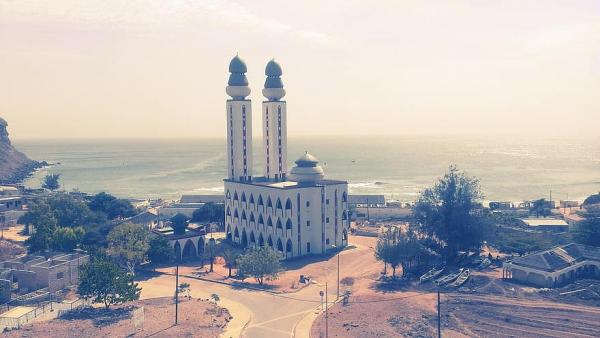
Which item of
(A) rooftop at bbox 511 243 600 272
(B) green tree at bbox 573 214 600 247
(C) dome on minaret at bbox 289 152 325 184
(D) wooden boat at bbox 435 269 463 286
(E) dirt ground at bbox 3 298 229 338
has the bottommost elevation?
(E) dirt ground at bbox 3 298 229 338

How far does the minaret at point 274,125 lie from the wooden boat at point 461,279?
1307 inches

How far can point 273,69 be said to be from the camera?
274 feet

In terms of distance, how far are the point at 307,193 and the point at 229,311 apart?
990 inches

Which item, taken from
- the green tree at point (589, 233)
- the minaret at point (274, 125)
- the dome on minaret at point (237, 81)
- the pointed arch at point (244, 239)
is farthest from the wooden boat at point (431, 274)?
the dome on minaret at point (237, 81)

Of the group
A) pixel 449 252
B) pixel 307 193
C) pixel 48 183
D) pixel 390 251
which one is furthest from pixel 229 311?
pixel 48 183

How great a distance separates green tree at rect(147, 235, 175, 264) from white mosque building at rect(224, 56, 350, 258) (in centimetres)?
1257

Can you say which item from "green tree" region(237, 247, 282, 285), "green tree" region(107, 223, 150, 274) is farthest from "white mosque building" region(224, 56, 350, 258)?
"green tree" region(107, 223, 150, 274)

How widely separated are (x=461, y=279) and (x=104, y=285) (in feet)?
120

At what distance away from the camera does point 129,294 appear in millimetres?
50344

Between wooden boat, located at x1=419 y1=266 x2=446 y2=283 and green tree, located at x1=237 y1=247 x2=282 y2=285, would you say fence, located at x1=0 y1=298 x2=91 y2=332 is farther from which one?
wooden boat, located at x1=419 y1=266 x2=446 y2=283

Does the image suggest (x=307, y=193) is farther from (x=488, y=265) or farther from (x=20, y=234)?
(x=20, y=234)

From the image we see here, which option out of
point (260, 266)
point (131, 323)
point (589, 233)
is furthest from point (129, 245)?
point (589, 233)

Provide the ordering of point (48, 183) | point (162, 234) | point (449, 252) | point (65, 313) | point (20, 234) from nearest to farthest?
1. point (65, 313)
2. point (449, 252)
3. point (162, 234)
4. point (20, 234)
5. point (48, 183)

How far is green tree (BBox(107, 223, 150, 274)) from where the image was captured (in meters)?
63.0
